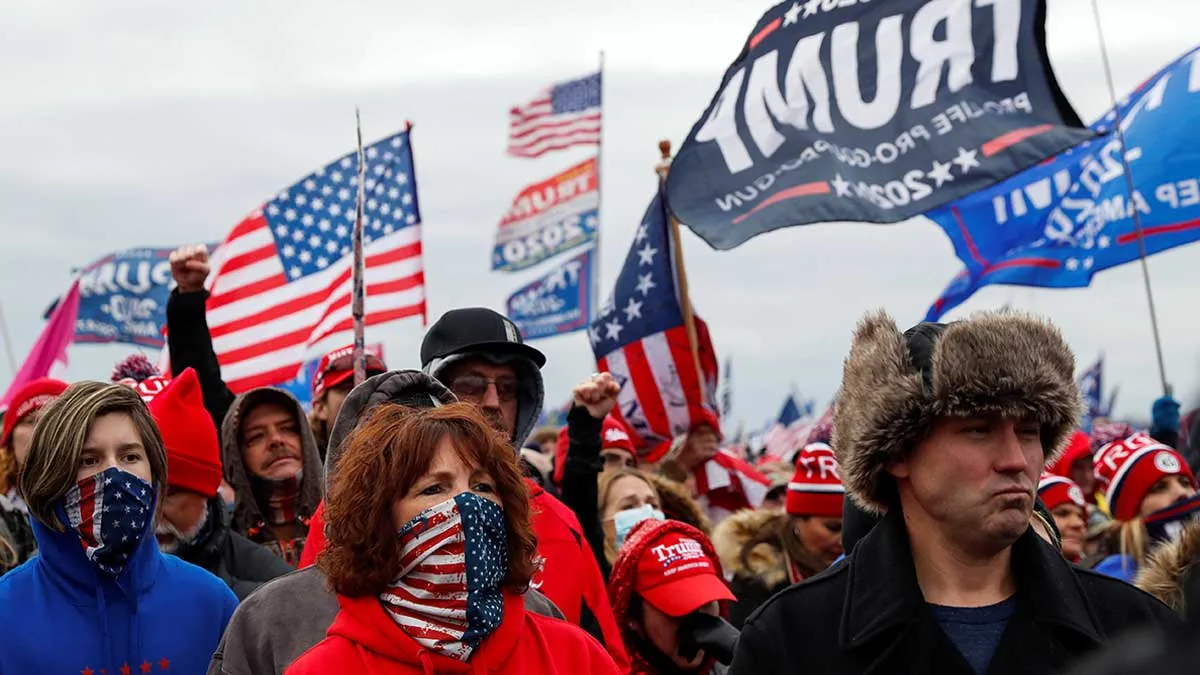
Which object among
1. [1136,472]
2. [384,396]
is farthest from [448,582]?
[1136,472]

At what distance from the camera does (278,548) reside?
5.71m

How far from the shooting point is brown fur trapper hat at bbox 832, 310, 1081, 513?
3.01 meters

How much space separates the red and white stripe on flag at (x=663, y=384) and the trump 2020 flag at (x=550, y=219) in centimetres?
907

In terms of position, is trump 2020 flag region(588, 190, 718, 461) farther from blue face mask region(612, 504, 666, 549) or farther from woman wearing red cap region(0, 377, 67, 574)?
woman wearing red cap region(0, 377, 67, 574)

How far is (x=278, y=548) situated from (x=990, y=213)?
637 cm

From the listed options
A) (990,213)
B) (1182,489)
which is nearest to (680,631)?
(1182,489)

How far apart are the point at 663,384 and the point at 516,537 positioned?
19.3 ft

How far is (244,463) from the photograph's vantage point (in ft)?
19.4

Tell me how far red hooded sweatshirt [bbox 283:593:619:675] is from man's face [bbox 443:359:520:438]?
1494 millimetres

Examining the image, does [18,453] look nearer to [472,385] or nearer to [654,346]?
[472,385]

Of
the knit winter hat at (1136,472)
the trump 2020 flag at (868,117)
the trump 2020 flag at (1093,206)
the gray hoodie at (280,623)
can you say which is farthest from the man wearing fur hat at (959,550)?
the trump 2020 flag at (1093,206)

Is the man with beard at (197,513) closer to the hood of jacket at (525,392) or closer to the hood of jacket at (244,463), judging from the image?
the hood of jacket at (244,463)

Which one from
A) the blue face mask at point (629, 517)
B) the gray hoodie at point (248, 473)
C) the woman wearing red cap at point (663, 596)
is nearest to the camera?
the woman wearing red cap at point (663, 596)

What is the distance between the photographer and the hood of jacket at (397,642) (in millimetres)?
3076
